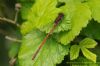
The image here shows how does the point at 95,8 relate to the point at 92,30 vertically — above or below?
above

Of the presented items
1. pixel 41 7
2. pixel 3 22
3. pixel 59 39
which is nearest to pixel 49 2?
pixel 41 7

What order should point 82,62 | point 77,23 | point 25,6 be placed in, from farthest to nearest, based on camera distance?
point 25,6
point 82,62
point 77,23

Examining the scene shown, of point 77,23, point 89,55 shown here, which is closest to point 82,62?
point 89,55

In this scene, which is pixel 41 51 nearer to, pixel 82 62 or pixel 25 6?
pixel 82 62

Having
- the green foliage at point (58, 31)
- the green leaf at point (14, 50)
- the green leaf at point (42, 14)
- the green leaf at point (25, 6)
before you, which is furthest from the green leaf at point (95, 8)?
the green leaf at point (14, 50)

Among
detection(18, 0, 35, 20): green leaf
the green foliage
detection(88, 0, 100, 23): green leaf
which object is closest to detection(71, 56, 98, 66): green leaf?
the green foliage

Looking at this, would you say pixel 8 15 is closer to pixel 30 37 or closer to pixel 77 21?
pixel 30 37
